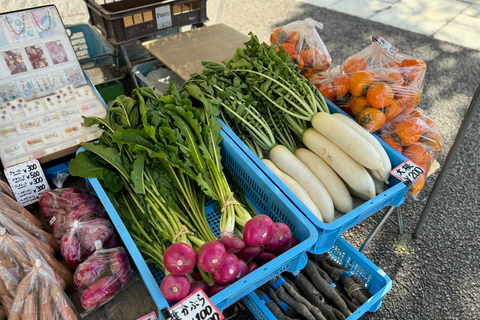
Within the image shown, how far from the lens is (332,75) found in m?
2.30

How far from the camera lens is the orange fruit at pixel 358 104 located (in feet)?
6.50

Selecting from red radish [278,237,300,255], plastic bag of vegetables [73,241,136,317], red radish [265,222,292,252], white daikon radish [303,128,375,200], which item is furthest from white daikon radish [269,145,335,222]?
plastic bag of vegetables [73,241,136,317]

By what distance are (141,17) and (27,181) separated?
1817 mm

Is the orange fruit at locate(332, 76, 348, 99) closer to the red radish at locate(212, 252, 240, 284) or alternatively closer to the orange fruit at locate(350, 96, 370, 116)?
the orange fruit at locate(350, 96, 370, 116)

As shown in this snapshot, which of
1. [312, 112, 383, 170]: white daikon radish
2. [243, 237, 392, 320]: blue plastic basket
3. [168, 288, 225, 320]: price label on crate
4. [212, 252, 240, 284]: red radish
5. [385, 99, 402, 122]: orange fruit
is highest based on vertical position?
[385, 99, 402, 122]: orange fruit

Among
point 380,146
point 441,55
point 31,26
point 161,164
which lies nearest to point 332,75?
point 380,146

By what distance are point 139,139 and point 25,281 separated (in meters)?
0.72

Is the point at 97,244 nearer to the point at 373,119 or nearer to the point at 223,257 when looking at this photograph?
the point at 223,257

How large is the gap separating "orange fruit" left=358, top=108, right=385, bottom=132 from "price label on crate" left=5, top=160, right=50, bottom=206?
1.80 metres

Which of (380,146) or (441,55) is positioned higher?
(380,146)

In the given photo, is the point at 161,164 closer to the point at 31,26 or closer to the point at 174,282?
the point at 174,282

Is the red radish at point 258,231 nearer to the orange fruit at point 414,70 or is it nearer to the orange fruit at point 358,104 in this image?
the orange fruit at point 358,104

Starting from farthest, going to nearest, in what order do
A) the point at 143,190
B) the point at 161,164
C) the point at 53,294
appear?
the point at 161,164 < the point at 143,190 < the point at 53,294

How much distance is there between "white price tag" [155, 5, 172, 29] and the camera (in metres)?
2.97
